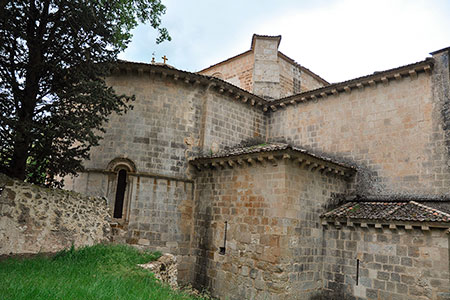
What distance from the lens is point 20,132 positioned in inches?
A: 272

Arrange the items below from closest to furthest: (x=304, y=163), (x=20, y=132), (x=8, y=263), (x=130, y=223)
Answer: (x=8, y=263), (x=20, y=132), (x=304, y=163), (x=130, y=223)

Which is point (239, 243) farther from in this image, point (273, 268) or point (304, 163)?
point (304, 163)

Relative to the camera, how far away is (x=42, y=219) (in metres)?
7.23

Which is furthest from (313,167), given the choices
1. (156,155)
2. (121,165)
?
(121,165)

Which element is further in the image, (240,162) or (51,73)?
(240,162)

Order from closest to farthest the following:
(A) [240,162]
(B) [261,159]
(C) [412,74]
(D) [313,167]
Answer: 1. (B) [261,159]
2. (D) [313,167]
3. (A) [240,162]
4. (C) [412,74]

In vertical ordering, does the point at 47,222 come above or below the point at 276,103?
below

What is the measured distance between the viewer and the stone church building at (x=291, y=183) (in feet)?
28.5

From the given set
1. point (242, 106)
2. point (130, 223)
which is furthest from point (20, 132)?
point (242, 106)

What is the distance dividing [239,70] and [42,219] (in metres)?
12.4

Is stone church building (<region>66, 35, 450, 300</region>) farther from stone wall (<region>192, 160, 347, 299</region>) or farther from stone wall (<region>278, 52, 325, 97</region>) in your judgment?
stone wall (<region>278, 52, 325, 97</region>)

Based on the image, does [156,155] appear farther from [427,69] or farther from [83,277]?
[427,69]

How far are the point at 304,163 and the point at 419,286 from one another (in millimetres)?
4040

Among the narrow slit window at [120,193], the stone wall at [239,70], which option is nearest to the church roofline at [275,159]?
the narrow slit window at [120,193]
